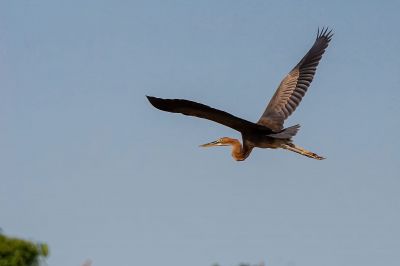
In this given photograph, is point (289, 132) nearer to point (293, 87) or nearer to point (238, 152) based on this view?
point (238, 152)

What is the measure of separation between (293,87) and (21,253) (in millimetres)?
14351

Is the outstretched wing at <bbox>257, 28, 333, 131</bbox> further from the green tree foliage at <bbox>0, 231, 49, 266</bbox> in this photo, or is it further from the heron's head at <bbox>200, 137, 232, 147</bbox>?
the green tree foliage at <bbox>0, 231, 49, 266</bbox>

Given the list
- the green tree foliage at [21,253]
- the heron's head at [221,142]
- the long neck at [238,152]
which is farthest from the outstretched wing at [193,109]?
the green tree foliage at [21,253]

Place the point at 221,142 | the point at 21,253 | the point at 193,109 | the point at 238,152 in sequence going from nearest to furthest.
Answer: the point at 193,109
the point at 238,152
the point at 221,142
the point at 21,253

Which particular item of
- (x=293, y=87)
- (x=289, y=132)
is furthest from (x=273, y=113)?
(x=289, y=132)

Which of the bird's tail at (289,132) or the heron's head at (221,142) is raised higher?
the heron's head at (221,142)

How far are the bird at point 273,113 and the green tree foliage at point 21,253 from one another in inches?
527

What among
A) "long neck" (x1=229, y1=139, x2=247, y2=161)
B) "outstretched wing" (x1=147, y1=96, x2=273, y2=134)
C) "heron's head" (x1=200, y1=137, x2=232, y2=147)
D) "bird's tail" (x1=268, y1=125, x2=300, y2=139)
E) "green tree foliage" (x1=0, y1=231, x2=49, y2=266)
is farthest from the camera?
"green tree foliage" (x1=0, y1=231, x2=49, y2=266)

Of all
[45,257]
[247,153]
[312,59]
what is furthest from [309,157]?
[45,257]

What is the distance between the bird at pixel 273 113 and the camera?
75.0 ft

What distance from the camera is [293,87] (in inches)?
1082

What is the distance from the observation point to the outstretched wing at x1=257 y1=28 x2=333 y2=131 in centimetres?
2649

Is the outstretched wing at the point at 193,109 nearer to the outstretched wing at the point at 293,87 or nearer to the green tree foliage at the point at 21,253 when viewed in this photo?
the outstretched wing at the point at 293,87

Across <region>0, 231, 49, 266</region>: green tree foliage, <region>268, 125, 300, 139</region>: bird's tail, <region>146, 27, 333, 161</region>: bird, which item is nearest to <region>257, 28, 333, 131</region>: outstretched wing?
<region>146, 27, 333, 161</region>: bird
